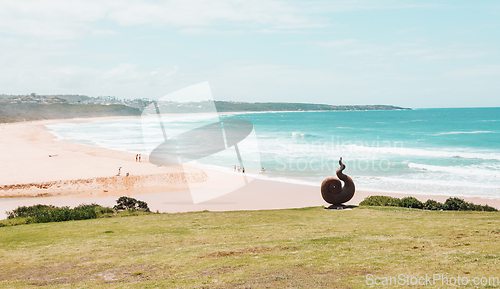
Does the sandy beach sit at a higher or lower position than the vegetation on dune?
lower

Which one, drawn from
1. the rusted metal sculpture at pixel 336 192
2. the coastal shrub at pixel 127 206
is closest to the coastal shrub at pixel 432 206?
the rusted metal sculpture at pixel 336 192

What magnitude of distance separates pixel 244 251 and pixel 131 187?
20.7 m

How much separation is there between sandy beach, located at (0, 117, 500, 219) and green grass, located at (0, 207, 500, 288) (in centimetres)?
775

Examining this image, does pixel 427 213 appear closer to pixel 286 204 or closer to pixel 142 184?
pixel 286 204

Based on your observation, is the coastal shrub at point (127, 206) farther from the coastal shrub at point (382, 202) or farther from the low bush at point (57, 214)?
the coastal shrub at point (382, 202)

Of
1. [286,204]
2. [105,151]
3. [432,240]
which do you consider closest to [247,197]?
[286,204]

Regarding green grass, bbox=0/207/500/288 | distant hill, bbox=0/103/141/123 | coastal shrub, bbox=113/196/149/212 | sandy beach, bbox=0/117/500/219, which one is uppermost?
distant hill, bbox=0/103/141/123

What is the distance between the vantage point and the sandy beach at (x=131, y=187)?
2217 cm

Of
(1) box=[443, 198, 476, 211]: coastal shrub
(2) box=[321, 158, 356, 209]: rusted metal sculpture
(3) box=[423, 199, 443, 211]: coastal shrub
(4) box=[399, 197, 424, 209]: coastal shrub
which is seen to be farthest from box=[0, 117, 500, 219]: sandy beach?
(1) box=[443, 198, 476, 211]: coastal shrub

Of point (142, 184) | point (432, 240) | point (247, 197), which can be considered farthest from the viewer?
point (142, 184)

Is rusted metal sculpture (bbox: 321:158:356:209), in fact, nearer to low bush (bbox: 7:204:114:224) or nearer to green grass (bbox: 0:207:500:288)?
green grass (bbox: 0:207:500:288)

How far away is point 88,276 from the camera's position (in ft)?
26.4

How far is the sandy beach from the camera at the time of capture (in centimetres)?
2217

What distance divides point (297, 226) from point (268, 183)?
54.6 feet
